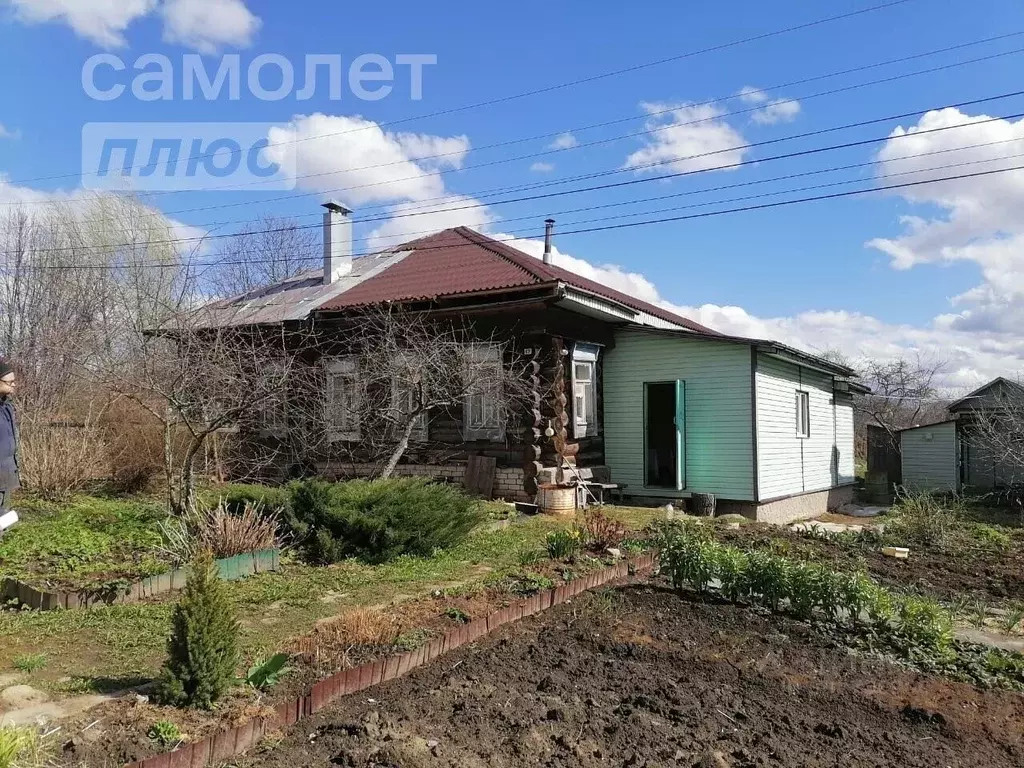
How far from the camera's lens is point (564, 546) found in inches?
275

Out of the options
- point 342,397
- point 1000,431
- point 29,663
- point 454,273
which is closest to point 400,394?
point 342,397

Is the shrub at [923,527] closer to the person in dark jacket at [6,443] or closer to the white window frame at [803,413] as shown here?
the white window frame at [803,413]

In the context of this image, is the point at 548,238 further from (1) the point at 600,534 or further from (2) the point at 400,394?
(1) the point at 600,534

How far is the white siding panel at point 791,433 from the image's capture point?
1238cm

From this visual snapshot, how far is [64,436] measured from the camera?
36.5 feet

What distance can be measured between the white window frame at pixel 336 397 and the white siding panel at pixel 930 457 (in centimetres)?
1474

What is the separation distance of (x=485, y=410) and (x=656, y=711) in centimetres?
925

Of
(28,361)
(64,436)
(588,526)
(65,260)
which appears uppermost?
(65,260)

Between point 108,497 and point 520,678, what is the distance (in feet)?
32.1

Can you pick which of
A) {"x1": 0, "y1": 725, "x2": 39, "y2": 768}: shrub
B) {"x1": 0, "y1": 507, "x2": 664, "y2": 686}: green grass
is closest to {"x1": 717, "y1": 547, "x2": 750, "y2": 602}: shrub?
{"x1": 0, "y1": 507, "x2": 664, "y2": 686}: green grass

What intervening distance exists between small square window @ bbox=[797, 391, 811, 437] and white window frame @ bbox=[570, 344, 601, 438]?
416cm

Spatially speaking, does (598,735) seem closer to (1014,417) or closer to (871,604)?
(871,604)

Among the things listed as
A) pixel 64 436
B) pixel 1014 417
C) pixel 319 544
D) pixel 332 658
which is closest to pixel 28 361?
pixel 64 436

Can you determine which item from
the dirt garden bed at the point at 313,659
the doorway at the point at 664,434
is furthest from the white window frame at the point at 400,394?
the dirt garden bed at the point at 313,659
